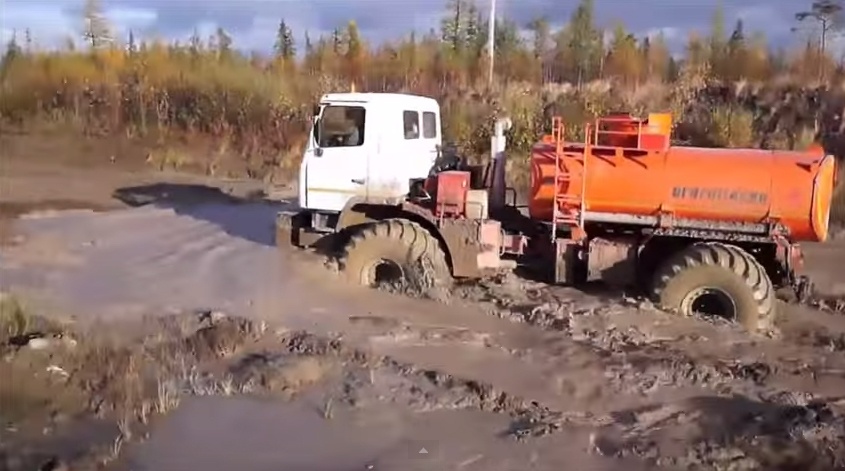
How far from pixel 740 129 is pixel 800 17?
32.9 ft

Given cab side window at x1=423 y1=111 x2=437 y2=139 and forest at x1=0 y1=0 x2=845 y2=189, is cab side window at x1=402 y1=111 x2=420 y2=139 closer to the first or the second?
cab side window at x1=423 y1=111 x2=437 y2=139

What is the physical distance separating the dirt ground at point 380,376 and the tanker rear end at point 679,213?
42cm

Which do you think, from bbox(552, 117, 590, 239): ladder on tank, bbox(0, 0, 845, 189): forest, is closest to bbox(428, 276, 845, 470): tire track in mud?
bbox(552, 117, 590, 239): ladder on tank

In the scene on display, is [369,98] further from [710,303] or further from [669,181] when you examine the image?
[710,303]

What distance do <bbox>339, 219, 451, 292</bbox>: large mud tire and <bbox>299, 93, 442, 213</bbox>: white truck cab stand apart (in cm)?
46

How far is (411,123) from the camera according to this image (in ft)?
39.5

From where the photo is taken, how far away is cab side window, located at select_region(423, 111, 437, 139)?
12305 millimetres

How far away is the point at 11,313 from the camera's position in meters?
9.42

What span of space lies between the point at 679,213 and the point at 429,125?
11.2ft

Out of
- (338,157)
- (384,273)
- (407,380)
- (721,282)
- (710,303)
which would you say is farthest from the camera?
(338,157)

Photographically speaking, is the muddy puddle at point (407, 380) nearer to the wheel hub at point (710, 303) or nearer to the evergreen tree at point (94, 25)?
the wheel hub at point (710, 303)

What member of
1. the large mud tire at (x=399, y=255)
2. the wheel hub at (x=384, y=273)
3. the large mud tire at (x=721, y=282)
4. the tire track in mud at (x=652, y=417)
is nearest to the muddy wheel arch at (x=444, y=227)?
the large mud tire at (x=399, y=255)

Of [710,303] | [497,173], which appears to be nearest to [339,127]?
[497,173]

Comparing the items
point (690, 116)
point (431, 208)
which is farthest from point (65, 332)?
point (690, 116)
